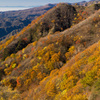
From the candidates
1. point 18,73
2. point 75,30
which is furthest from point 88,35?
point 18,73

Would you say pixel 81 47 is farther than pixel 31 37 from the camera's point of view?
No

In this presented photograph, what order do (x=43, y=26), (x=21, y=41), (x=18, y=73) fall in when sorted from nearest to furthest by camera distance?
(x=18, y=73) → (x=21, y=41) → (x=43, y=26)

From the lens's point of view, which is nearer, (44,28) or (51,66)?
(51,66)

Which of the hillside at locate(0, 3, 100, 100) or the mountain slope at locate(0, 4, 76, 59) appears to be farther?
the mountain slope at locate(0, 4, 76, 59)

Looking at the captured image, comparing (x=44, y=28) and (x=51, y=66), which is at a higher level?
(x=44, y=28)

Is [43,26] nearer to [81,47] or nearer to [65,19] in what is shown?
[65,19]

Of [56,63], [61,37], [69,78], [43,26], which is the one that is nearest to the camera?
[69,78]

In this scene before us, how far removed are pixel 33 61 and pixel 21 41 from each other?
2809cm

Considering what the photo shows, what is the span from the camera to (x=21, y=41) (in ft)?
193

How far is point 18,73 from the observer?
35.8 m

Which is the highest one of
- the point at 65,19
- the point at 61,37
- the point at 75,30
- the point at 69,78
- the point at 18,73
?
the point at 65,19

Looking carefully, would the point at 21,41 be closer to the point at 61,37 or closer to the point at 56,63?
the point at 61,37

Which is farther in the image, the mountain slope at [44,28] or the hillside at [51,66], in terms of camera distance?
the mountain slope at [44,28]

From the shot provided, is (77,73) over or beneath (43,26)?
beneath
